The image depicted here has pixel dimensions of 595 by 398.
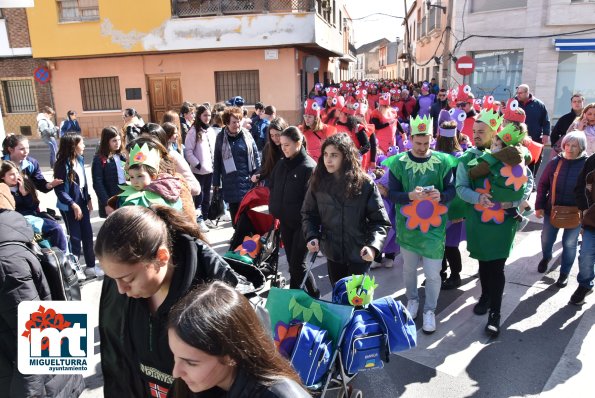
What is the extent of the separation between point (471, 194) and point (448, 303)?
1.38 m

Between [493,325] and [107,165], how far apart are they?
4.50 meters

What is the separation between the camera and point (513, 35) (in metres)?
16.8

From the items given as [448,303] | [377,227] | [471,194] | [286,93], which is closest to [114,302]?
[377,227]

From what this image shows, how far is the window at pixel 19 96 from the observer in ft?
66.5

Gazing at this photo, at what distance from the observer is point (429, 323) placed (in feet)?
13.9

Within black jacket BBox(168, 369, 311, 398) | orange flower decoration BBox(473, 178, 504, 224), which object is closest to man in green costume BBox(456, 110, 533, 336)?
orange flower decoration BBox(473, 178, 504, 224)

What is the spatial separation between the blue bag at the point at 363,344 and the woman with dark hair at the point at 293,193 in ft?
5.08

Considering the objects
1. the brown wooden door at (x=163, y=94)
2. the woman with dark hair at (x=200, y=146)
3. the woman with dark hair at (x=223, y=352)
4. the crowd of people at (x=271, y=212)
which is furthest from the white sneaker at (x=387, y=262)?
the brown wooden door at (x=163, y=94)

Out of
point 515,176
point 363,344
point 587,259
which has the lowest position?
point 587,259

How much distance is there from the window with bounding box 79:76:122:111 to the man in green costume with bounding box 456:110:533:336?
1886cm

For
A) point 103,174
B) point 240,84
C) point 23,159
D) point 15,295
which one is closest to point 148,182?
point 15,295

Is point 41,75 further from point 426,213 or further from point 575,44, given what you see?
point 575,44

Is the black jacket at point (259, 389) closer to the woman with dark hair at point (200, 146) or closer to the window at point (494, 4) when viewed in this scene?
the woman with dark hair at point (200, 146)

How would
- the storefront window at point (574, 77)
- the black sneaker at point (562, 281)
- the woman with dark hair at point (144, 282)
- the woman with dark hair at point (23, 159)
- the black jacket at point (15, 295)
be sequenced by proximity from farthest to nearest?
the storefront window at point (574, 77) → the woman with dark hair at point (23, 159) → the black sneaker at point (562, 281) → the black jacket at point (15, 295) → the woman with dark hair at point (144, 282)
